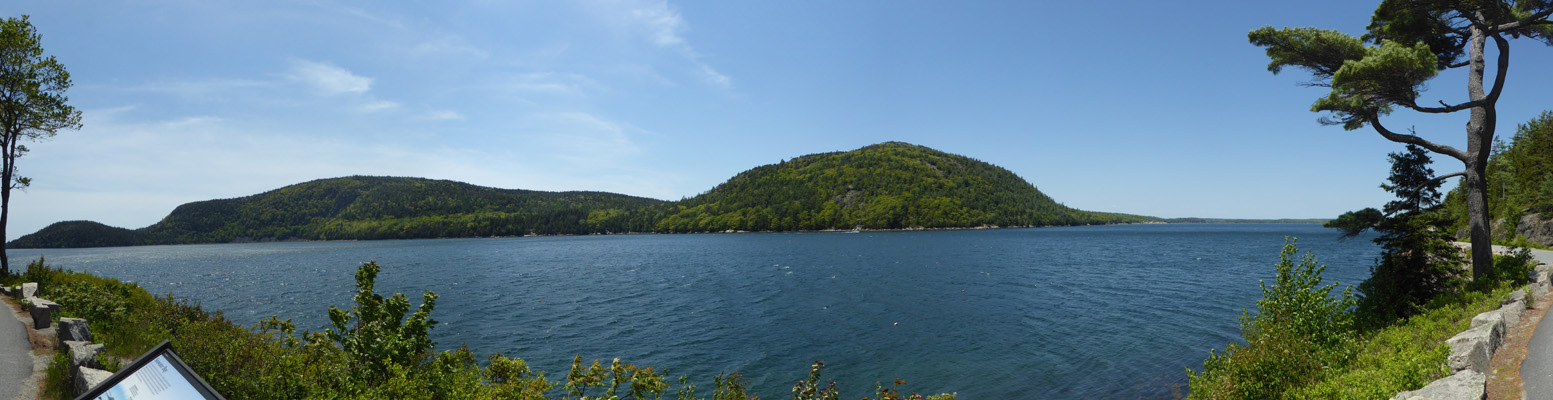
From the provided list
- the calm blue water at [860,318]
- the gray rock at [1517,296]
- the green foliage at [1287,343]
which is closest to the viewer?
the green foliage at [1287,343]

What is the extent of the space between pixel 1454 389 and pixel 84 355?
20.2 metres

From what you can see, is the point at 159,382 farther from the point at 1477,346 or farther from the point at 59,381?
the point at 1477,346

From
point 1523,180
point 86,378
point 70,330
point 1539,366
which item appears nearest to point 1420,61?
point 1539,366

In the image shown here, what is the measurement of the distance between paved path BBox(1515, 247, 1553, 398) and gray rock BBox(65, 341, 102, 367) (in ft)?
70.7

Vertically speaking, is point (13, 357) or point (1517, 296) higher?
point (1517, 296)

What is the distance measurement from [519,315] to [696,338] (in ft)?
42.2

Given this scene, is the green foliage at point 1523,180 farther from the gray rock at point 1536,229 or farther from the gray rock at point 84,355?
the gray rock at point 84,355

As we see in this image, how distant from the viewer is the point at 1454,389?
7500mm

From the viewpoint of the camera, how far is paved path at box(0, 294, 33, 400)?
9.04 metres

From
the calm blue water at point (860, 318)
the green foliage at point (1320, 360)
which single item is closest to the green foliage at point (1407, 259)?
the green foliage at point (1320, 360)

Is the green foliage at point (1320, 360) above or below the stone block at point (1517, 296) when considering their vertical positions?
below

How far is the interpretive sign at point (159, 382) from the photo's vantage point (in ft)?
9.84

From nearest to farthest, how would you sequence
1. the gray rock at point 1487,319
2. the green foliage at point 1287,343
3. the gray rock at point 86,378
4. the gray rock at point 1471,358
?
the gray rock at point 86,378
the gray rock at point 1471,358
the green foliage at point 1287,343
the gray rock at point 1487,319

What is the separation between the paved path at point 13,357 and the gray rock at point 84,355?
841 millimetres
